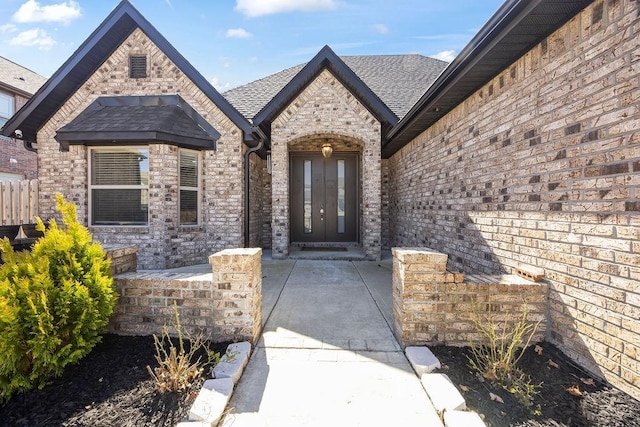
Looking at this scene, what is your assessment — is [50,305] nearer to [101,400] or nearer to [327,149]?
[101,400]

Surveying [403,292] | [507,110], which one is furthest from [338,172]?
[403,292]

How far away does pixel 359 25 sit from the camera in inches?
325

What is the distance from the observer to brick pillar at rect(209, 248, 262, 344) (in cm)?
268

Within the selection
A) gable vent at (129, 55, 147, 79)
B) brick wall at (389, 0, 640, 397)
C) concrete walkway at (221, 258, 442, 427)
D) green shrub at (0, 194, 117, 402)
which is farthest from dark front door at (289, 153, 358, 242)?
green shrub at (0, 194, 117, 402)

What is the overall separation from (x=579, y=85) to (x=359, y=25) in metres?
7.38

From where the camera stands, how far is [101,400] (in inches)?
77.4

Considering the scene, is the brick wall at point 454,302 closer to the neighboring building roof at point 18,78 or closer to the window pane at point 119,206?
the window pane at point 119,206

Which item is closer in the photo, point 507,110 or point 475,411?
point 475,411

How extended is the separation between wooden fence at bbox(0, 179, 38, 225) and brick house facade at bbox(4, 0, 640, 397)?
8.0 inches

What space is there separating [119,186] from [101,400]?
5371 millimetres

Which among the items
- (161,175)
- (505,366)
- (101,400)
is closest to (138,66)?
(161,175)

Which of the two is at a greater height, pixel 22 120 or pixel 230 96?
pixel 230 96

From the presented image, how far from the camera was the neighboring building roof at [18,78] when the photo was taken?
11609 mm

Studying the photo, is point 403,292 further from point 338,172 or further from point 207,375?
point 338,172
